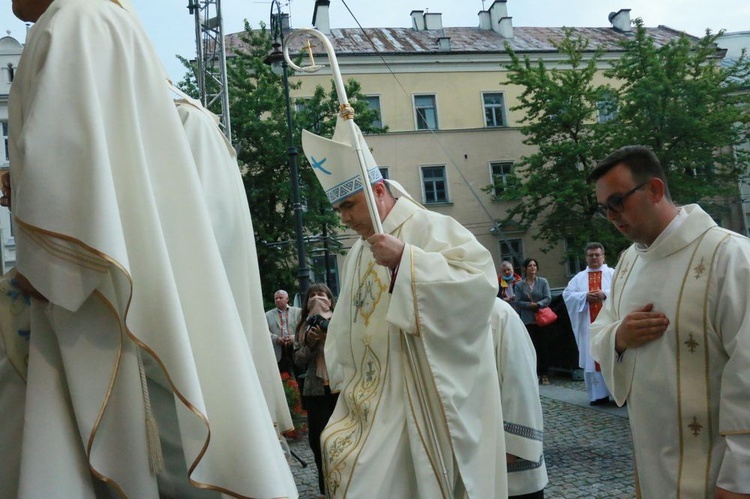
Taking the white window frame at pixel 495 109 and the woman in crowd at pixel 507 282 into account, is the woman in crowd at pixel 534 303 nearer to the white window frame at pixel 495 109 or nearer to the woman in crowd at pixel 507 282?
the woman in crowd at pixel 507 282

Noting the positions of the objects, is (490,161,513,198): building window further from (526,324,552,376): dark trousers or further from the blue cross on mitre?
the blue cross on mitre

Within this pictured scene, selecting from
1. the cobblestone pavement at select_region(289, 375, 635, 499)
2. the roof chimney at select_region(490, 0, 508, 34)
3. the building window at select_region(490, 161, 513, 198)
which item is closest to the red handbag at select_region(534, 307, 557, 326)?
the cobblestone pavement at select_region(289, 375, 635, 499)

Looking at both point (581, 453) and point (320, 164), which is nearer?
point (320, 164)

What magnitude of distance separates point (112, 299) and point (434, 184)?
3276 cm

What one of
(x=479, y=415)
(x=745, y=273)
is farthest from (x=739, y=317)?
(x=479, y=415)

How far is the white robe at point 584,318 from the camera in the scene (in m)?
10.1

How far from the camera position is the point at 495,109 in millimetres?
35000

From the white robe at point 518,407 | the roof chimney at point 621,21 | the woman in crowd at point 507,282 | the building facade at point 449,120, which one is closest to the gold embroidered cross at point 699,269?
the white robe at point 518,407

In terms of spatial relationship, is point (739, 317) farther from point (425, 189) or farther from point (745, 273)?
point (425, 189)

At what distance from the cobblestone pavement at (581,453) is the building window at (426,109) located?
2389cm

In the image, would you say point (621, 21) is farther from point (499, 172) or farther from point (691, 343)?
point (691, 343)

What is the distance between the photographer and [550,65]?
36.0 meters

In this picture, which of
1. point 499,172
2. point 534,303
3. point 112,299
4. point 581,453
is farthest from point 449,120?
point 112,299

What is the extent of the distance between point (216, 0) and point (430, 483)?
11.9 m
